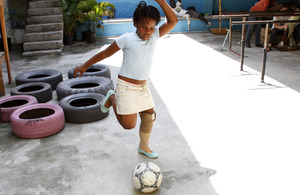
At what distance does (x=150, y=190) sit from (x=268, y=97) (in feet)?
9.85

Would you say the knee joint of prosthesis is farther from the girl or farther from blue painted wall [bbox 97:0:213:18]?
blue painted wall [bbox 97:0:213:18]

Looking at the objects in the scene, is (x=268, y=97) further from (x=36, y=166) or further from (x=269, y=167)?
(x=36, y=166)

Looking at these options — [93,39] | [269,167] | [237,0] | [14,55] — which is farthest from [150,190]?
[237,0]

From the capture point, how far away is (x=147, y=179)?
230 cm

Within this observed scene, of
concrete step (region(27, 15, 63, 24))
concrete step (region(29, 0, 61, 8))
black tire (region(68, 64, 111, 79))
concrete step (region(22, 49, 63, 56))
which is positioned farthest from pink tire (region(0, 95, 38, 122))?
concrete step (region(29, 0, 61, 8))

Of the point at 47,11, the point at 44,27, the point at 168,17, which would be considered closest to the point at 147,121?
the point at 168,17

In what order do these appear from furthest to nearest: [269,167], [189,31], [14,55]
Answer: [189,31]
[14,55]
[269,167]

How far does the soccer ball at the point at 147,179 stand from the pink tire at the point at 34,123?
1511mm

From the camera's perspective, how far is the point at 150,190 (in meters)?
2.35

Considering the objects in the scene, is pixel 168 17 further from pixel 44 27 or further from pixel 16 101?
pixel 44 27

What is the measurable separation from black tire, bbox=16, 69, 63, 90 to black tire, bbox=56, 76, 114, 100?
504 mm

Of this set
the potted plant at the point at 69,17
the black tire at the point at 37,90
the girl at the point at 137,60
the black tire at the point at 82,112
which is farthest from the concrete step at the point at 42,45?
the girl at the point at 137,60

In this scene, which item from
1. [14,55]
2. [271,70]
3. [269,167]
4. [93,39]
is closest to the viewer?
[269,167]

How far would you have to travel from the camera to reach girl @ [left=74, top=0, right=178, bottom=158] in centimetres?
243
